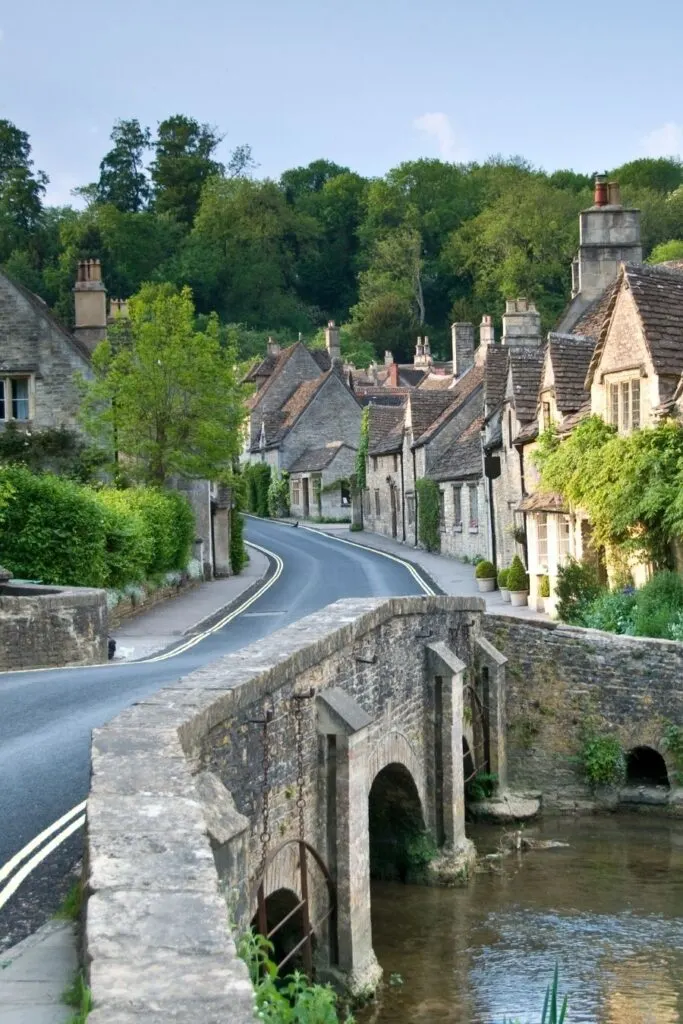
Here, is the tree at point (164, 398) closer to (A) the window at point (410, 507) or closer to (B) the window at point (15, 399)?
(B) the window at point (15, 399)

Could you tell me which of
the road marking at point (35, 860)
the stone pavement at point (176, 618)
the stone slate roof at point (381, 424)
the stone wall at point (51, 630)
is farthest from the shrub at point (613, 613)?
the stone slate roof at point (381, 424)

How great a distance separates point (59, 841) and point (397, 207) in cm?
12542

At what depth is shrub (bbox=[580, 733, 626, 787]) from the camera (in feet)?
Answer: 85.3

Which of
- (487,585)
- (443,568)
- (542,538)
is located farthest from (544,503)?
(443,568)

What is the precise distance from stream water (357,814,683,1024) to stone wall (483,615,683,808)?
274 centimetres

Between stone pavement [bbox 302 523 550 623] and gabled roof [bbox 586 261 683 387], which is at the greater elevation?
gabled roof [bbox 586 261 683 387]

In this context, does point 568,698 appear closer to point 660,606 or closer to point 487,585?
point 660,606

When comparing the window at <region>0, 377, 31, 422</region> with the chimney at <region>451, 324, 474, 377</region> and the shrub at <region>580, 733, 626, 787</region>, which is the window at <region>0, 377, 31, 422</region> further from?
the chimney at <region>451, 324, 474, 377</region>

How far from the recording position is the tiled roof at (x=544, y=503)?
32062mm

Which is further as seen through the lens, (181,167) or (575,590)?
(181,167)

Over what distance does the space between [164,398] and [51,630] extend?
19086mm

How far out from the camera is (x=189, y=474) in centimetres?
4456

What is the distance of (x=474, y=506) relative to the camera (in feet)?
164

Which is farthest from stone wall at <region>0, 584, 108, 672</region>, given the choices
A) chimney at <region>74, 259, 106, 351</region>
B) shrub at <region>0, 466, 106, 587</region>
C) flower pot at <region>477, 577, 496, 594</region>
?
chimney at <region>74, 259, 106, 351</region>
